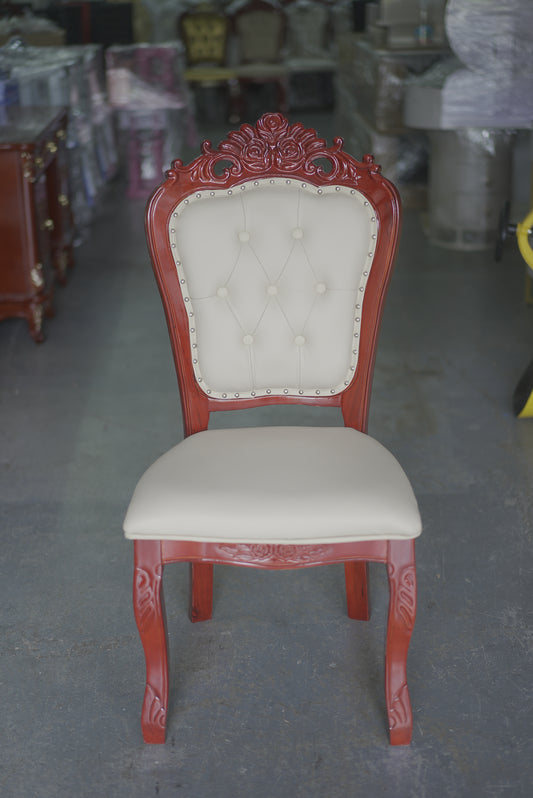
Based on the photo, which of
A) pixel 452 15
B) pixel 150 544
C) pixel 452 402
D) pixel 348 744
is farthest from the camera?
pixel 452 15

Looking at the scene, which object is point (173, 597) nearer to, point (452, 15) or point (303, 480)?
point (303, 480)

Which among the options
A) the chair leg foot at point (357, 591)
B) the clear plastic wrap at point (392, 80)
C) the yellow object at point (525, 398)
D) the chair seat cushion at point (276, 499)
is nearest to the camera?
the chair seat cushion at point (276, 499)

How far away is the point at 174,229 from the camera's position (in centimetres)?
172

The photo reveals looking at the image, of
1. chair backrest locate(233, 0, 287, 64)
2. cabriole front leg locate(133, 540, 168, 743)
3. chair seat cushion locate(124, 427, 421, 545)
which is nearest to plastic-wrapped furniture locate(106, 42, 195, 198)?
chair backrest locate(233, 0, 287, 64)

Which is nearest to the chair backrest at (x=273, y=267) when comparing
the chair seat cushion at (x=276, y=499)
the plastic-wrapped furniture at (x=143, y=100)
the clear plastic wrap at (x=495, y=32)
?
the chair seat cushion at (x=276, y=499)

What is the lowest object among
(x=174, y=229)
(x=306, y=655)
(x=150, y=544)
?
(x=306, y=655)

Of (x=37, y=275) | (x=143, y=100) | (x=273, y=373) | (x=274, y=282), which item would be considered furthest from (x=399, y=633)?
(x=143, y=100)

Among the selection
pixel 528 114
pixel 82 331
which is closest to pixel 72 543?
pixel 82 331

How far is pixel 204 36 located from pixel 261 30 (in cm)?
61

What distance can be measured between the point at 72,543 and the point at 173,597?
34cm

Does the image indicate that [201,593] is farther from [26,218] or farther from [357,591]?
[26,218]

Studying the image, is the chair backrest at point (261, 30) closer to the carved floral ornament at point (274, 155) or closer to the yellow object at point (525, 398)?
the yellow object at point (525, 398)

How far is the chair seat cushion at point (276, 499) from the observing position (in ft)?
4.79

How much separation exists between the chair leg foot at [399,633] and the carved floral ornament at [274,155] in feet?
2.34
